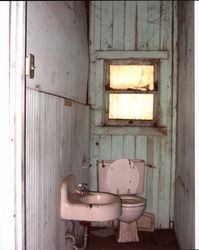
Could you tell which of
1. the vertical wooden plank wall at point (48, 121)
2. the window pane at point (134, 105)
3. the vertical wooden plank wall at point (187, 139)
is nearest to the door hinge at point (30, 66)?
Result: the vertical wooden plank wall at point (48, 121)

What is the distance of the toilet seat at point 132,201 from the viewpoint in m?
2.71

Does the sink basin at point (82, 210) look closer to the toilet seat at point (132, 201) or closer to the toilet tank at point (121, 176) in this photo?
the toilet seat at point (132, 201)

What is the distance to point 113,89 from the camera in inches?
126

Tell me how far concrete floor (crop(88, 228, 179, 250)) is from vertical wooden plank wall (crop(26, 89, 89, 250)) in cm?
94

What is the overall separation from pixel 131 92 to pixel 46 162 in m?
1.84

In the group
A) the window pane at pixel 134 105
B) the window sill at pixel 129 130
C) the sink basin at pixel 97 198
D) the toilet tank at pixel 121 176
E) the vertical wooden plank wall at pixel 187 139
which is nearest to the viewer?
the vertical wooden plank wall at pixel 187 139

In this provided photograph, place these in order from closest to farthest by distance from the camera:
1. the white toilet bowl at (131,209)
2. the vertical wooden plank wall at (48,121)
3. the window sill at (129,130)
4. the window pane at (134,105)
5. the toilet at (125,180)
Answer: the vertical wooden plank wall at (48,121)
the white toilet bowl at (131,209)
the toilet at (125,180)
the window sill at (129,130)
the window pane at (134,105)

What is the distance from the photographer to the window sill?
3086 mm

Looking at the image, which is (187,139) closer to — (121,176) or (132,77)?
(121,176)

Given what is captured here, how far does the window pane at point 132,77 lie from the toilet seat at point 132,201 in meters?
1.09

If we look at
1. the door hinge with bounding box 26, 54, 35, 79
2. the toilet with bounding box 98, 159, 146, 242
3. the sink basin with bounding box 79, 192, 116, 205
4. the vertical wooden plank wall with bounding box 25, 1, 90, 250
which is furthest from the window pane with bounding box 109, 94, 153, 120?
the door hinge with bounding box 26, 54, 35, 79

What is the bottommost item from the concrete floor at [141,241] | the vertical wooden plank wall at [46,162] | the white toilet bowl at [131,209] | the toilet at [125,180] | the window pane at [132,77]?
the concrete floor at [141,241]

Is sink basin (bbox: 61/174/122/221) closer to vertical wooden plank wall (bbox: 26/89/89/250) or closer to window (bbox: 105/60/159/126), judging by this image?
vertical wooden plank wall (bbox: 26/89/89/250)

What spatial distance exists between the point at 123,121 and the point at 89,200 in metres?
1.20
